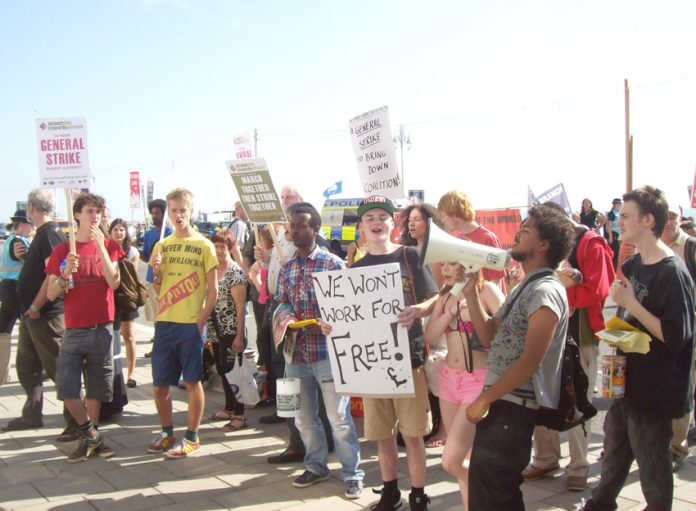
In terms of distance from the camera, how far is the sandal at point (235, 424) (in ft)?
20.6

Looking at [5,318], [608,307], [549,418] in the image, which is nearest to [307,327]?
[549,418]

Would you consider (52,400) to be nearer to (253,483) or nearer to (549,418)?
(253,483)

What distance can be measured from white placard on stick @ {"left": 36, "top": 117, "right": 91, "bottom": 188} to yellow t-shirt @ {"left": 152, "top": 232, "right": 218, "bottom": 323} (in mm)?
1316

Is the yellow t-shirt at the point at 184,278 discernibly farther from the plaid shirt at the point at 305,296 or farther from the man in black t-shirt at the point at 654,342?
the man in black t-shirt at the point at 654,342

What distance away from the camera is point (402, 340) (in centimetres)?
398

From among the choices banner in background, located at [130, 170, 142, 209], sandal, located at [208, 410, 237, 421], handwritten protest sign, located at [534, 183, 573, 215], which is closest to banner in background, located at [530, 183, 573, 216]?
handwritten protest sign, located at [534, 183, 573, 215]

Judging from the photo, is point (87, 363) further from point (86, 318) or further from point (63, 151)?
point (63, 151)

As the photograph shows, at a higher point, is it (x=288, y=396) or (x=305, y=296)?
(x=305, y=296)

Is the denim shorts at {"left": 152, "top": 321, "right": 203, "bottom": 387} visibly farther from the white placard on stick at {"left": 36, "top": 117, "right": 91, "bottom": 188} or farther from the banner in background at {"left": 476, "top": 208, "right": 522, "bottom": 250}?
the banner in background at {"left": 476, "top": 208, "right": 522, "bottom": 250}

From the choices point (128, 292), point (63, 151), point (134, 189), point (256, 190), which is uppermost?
point (134, 189)

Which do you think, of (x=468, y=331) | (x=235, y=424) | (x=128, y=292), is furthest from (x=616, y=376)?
(x=128, y=292)

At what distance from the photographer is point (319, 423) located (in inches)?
195

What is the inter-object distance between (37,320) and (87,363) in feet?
3.25

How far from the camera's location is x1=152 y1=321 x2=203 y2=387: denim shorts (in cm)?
549
